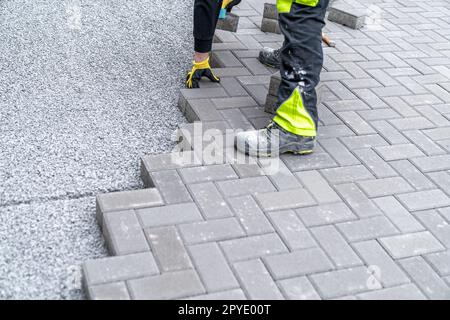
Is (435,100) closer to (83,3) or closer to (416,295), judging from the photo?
(416,295)

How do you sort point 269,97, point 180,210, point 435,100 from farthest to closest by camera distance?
point 435,100 < point 269,97 < point 180,210

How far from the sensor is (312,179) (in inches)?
112

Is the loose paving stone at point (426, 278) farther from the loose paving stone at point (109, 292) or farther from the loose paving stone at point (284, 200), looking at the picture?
the loose paving stone at point (109, 292)

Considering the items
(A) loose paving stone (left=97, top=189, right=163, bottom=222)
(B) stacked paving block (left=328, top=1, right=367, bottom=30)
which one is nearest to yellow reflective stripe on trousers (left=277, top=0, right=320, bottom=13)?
(A) loose paving stone (left=97, top=189, right=163, bottom=222)

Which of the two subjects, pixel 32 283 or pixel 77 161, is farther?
pixel 77 161

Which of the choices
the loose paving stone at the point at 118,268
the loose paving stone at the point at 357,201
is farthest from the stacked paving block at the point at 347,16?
the loose paving stone at the point at 118,268

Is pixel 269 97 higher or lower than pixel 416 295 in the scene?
higher

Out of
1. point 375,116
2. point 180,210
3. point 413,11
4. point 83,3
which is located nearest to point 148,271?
point 180,210

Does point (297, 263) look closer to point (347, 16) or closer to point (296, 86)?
point (296, 86)

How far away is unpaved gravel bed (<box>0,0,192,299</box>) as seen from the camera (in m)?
2.40

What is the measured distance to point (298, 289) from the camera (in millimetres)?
2207

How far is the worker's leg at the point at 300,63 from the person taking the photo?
9.34 feet
